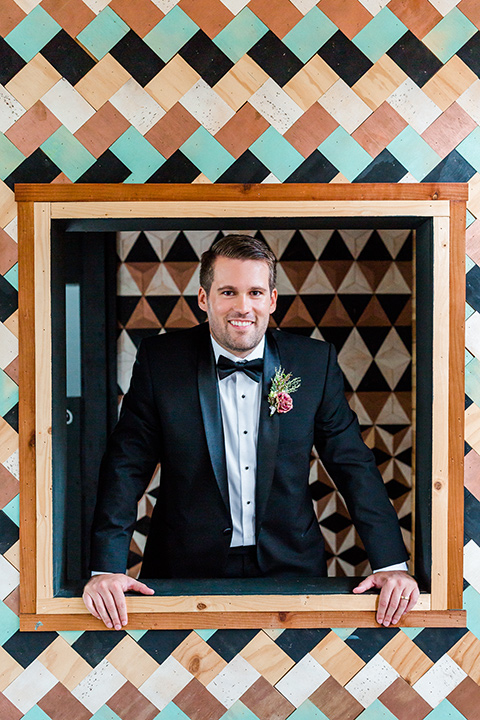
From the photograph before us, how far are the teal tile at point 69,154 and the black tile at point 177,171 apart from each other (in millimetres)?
207

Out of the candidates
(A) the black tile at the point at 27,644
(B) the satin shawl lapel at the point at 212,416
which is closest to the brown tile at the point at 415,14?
(B) the satin shawl lapel at the point at 212,416

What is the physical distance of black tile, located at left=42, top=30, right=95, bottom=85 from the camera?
186 centimetres

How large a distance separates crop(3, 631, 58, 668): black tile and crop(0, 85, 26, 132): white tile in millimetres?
1579

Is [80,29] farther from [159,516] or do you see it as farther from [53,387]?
[159,516]

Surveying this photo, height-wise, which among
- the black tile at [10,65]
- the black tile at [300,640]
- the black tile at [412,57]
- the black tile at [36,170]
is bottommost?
the black tile at [300,640]

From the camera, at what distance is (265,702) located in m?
1.94

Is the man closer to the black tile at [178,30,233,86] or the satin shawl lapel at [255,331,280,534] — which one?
the satin shawl lapel at [255,331,280,534]

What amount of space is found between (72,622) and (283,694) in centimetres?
71

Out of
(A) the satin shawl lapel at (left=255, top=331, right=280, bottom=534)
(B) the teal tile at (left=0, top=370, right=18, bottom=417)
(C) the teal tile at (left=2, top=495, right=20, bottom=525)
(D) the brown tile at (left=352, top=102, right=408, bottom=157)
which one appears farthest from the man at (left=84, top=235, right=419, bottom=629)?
(D) the brown tile at (left=352, top=102, right=408, bottom=157)

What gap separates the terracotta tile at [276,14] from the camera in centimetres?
187

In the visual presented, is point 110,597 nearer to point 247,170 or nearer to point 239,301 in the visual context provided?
point 239,301

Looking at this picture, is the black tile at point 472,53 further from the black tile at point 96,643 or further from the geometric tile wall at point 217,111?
the black tile at point 96,643

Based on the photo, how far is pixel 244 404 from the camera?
212cm

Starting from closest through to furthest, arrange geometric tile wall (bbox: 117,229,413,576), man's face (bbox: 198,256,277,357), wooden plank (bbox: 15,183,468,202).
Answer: wooden plank (bbox: 15,183,468,202), man's face (bbox: 198,256,277,357), geometric tile wall (bbox: 117,229,413,576)
